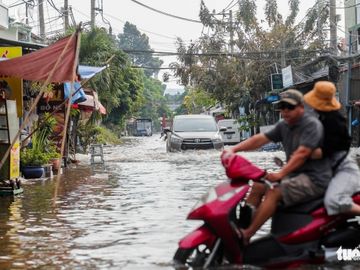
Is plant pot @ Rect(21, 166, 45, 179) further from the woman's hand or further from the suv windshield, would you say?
the suv windshield

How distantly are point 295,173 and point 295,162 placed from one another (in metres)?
0.24

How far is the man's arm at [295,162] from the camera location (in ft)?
20.2

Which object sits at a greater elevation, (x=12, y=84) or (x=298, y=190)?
(x=12, y=84)

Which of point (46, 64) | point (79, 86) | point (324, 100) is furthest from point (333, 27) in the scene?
point (324, 100)

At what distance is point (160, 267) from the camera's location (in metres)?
6.59

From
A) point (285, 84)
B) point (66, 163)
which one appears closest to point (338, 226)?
point (66, 163)

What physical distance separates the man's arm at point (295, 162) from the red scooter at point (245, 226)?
129mm

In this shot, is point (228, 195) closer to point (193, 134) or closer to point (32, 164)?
point (32, 164)

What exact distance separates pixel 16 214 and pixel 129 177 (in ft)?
22.1

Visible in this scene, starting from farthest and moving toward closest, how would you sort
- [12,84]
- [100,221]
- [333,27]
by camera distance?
[333,27], [12,84], [100,221]

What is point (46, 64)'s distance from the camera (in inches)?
434

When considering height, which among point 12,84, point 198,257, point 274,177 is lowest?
point 198,257

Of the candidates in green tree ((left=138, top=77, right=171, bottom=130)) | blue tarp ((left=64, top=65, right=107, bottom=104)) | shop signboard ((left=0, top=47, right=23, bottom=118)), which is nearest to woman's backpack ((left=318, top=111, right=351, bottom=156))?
shop signboard ((left=0, top=47, right=23, bottom=118))

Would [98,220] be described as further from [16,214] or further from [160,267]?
[160,267]
